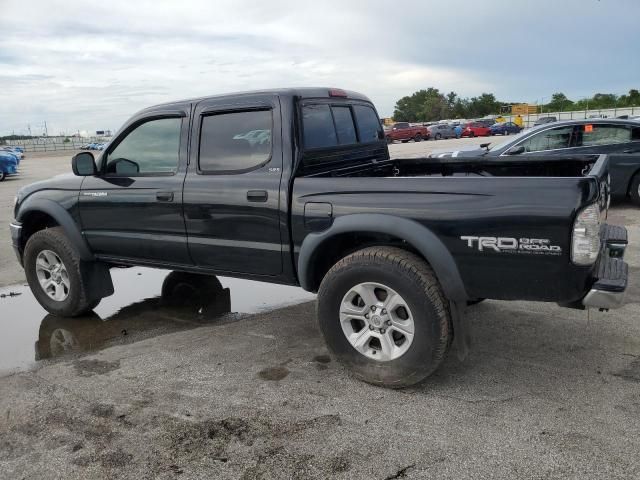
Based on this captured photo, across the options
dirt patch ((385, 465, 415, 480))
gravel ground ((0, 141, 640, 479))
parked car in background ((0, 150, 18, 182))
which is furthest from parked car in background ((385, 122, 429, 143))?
dirt patch ((385, 465, 415, 480))

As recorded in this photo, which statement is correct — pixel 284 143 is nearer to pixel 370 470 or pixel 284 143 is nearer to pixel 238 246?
pixel 238 246

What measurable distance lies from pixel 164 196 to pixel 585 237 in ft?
9.80

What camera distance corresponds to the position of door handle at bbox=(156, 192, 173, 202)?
173 inches

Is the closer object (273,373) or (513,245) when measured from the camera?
(513,245)

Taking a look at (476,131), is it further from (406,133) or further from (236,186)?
(236,186)

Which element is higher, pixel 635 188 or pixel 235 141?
pixel 235 141

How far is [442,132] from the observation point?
51250 millimetres

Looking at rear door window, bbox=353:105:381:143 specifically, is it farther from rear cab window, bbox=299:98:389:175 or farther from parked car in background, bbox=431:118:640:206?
parked car in background, bbox=431:118:640:206

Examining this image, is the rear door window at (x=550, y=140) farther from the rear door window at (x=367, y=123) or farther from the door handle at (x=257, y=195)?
the door handle at (x=257, y=195)

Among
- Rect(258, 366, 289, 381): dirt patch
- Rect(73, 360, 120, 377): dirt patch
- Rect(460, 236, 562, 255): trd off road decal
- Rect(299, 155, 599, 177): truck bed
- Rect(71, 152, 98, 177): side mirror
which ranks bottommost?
Rect(258, 366, 289, 381): dirt patch

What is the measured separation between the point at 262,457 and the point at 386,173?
2.91 metres

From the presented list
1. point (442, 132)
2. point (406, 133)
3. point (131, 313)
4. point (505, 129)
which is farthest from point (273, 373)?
point (505, 129)

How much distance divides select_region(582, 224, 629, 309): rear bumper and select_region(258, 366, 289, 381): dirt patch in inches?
77.2

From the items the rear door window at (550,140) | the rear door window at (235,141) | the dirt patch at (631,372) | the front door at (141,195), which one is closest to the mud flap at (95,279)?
the front door at (141,195)
